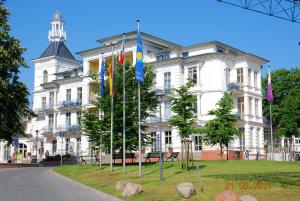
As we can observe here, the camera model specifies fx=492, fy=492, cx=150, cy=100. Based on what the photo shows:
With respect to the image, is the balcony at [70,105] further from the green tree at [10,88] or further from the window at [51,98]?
the green tree at [10,88]

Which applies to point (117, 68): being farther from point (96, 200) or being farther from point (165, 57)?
point (165, 57)

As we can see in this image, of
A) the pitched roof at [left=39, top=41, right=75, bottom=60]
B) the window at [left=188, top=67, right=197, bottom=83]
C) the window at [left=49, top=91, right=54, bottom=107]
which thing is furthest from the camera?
the pitched roof at [left=39, top=41, right=75, bottom=60]

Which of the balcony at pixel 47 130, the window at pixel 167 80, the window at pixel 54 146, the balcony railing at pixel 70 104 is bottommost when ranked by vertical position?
the window at pixel 54 146

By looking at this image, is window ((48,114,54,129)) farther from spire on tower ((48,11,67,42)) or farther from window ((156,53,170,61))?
window ((156,53,170,61))

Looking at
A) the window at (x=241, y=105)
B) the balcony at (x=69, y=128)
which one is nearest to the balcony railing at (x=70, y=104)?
the balcony at (x=69, y=128)

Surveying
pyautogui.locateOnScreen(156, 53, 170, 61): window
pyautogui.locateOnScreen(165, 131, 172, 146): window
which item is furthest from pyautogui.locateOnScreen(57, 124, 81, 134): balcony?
pyautogui.locateOnScreen(156, 53, 170, 61): window

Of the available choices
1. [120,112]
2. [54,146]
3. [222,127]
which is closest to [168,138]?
[222,127]

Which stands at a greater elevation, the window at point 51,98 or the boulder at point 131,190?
the window at point 51,98

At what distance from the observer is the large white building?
5797cm

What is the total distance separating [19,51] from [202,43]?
24490mm

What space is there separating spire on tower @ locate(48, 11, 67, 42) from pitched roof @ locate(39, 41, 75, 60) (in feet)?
3.01
